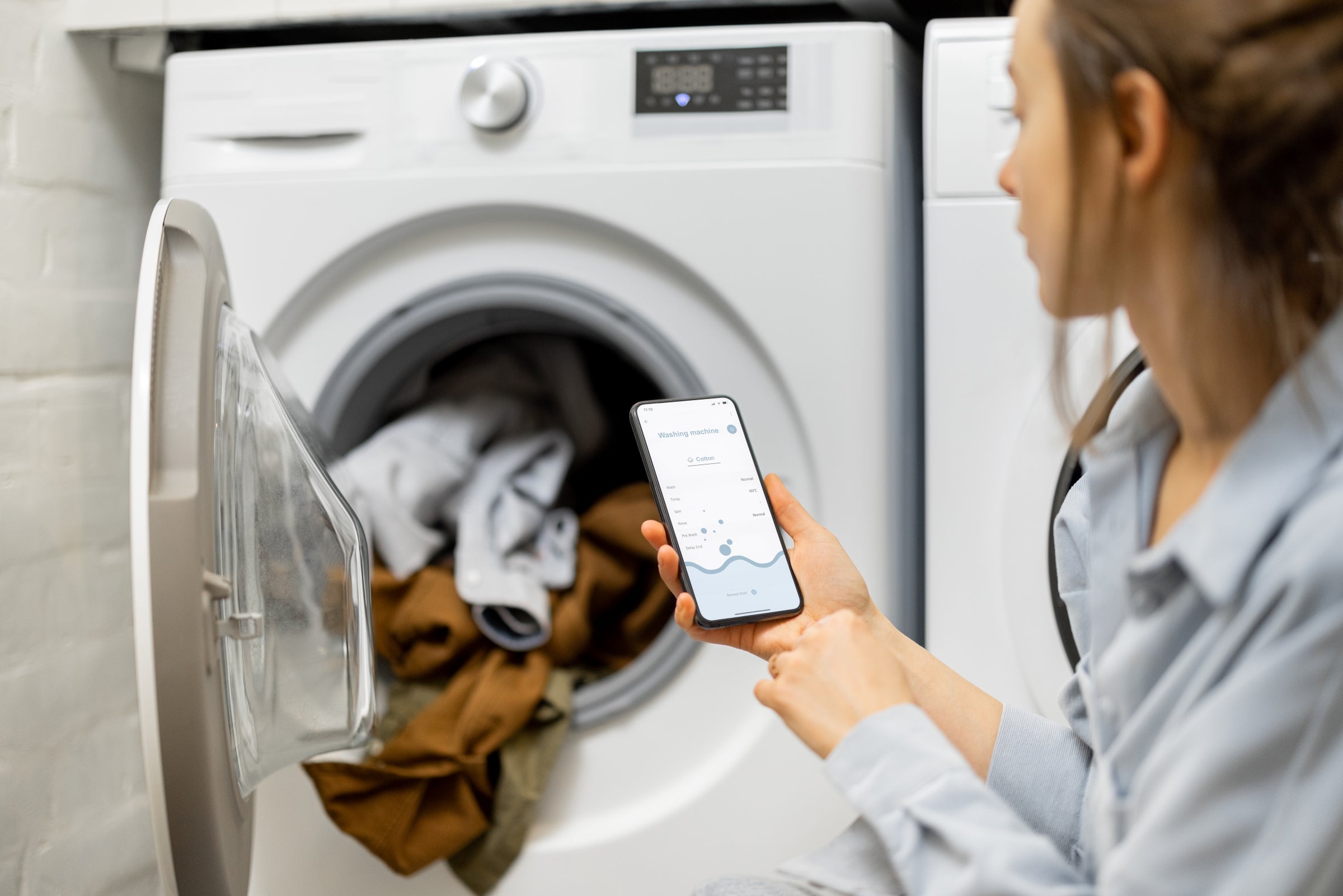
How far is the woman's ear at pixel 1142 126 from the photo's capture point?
0.42 meters

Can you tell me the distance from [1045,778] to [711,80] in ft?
1.90

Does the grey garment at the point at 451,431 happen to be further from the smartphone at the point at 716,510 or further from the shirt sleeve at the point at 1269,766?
the shirt sleeve at the point at 1269,766

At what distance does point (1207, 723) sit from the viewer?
415 millimetres

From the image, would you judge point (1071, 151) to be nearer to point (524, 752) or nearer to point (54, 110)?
point (524, 752)

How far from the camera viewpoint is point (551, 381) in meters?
1.16

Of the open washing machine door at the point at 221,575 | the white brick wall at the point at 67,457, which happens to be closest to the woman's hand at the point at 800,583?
the open washing machine door at the point at 221,575

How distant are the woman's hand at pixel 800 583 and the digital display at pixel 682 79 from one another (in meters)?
0.35

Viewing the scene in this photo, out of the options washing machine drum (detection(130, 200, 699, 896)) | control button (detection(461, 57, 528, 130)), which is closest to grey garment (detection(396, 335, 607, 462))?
washing machine drum (detection(130, 200, 699, 896))

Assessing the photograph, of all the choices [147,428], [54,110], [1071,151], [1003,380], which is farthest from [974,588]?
[54,110]

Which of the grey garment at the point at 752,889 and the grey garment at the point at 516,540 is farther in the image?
the grey garment at the point at 516,540

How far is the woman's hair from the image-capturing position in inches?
15.8

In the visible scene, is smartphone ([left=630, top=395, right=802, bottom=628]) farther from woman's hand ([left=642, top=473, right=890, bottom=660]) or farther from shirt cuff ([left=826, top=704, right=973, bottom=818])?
shirt cuff ([left=826, top=704, right=973, bottom=818])

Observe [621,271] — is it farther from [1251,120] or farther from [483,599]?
[1251,120]

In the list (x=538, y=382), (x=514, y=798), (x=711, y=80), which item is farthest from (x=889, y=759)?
(x=538, y=382)
